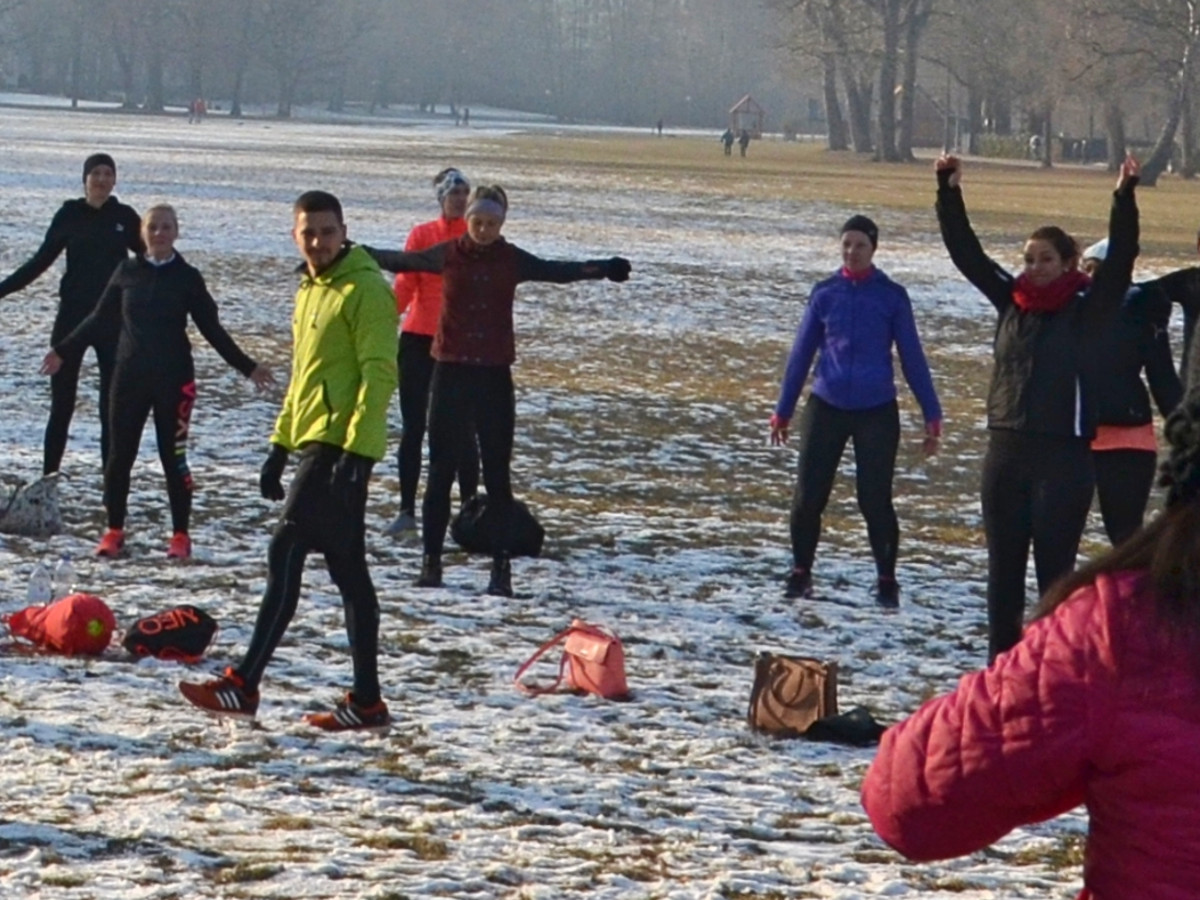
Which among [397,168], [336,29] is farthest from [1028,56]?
[336,29]

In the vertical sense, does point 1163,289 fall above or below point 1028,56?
below

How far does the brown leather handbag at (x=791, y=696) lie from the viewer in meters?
7.33

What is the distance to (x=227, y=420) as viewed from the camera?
14273 millimetres

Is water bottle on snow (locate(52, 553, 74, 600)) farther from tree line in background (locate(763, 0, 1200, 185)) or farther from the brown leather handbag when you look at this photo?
tree line in background (locate(763, 0, 1200, 185))

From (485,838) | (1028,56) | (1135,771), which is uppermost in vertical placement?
(1028,56)

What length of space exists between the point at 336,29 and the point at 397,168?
4014 inches

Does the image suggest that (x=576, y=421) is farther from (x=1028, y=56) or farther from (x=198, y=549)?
(x=1028, y=56)

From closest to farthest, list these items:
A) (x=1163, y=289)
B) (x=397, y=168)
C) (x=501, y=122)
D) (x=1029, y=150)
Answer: (x=1163, y=289) → (x=397, y=168) → (x=1029, y=150) → (x=501, y=122)

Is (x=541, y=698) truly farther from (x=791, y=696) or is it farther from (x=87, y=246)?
(x=87, y=246)

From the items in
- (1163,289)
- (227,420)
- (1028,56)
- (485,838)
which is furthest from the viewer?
(1028,56)

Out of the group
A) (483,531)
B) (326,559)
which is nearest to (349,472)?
(326,559)

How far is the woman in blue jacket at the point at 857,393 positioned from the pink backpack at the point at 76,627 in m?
3.22

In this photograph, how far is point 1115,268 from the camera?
7.39 metres

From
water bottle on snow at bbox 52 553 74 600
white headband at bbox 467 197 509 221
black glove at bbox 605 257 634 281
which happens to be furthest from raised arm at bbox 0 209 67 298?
black glove at bbox 605 257 634 281
